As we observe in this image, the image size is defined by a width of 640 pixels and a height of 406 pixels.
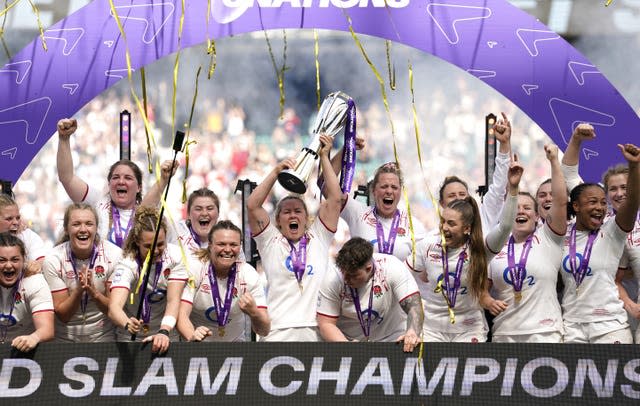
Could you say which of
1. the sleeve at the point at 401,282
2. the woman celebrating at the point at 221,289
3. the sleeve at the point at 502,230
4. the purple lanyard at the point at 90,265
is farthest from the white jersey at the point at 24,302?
the sleeve at the point at 502,230

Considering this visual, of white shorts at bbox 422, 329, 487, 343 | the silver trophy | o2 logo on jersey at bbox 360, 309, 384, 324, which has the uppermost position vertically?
the silver trophy

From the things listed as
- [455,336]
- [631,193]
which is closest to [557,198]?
[631,193]

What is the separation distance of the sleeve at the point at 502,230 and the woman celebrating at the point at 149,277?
5.03ft

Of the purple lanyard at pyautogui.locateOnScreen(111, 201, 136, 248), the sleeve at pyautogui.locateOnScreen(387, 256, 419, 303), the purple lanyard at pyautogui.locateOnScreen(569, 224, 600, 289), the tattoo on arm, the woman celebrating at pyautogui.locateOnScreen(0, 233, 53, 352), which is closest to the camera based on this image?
the tattoo on arm

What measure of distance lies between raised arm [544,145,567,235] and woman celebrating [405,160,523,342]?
20cm

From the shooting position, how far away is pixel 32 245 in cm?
611

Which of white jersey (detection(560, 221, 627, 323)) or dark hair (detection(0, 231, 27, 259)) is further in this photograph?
white jersey (detection(560, 221, 627, 323))

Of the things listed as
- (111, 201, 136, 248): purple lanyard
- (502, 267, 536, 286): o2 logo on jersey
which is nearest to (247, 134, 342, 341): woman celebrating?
(111, 201, 136, 248): purple lanyard

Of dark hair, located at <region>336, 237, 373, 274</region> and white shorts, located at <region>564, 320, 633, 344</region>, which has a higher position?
dark hair, located at <region>336, 237, 373, 274</region>

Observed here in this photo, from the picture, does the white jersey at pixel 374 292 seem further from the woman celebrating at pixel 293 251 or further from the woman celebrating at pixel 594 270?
the woman celebrating at pixel 594 270

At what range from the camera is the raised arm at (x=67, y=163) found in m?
5.86

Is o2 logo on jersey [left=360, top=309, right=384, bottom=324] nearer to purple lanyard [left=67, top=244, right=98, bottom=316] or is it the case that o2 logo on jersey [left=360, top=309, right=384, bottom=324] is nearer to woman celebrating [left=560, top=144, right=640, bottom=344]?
woman celebrating [left=560, top=144, right=640, bottom=344]

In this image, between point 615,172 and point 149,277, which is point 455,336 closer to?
point 615,172

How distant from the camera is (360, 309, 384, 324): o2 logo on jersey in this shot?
5.31m
